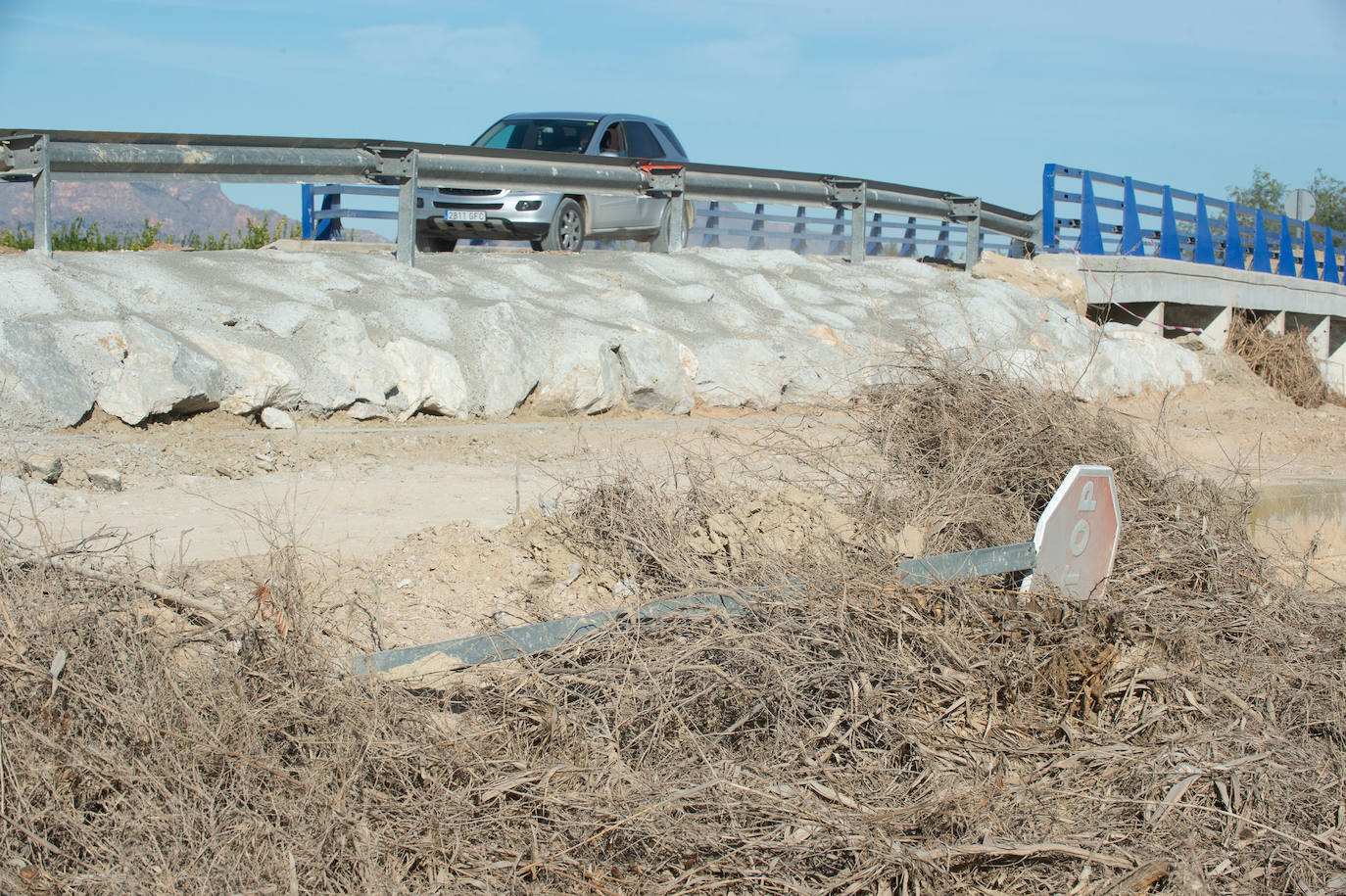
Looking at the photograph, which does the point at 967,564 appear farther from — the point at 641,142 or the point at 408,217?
the point at 641,142

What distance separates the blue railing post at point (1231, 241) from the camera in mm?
17906

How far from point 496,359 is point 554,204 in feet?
15.6

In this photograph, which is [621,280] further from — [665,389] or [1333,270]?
[1333,270]

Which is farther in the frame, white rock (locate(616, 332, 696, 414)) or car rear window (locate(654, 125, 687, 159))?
car rear window (locate(654, 125, 687, 159))

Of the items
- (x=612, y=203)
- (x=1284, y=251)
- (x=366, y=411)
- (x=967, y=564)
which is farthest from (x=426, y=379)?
(x=1284, y=251)

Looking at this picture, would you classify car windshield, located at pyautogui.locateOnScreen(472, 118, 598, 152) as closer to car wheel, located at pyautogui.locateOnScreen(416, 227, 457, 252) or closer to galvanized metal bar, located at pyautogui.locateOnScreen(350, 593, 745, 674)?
car wheel, located at pyautogui.locateOnScreen(416, 227, 457, 252)

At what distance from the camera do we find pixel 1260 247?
744 inches

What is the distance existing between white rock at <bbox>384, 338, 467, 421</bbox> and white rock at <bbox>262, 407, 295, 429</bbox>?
0.71 m

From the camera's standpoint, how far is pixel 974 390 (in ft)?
17.2

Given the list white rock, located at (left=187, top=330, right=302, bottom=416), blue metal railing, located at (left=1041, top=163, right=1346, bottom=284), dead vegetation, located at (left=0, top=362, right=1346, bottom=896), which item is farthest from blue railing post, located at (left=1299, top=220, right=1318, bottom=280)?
white rock, located at (left=187, top=330, right=302, bottom=416)

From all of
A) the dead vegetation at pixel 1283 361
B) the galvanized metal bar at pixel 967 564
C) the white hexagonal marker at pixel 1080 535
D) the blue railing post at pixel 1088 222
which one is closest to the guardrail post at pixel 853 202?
the blue railing post at pixel 1088 222

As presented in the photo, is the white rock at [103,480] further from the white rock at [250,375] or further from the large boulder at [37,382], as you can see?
the white rock at [250,375]

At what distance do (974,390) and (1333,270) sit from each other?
65.6 feet

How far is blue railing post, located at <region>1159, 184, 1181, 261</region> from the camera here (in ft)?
53.5
